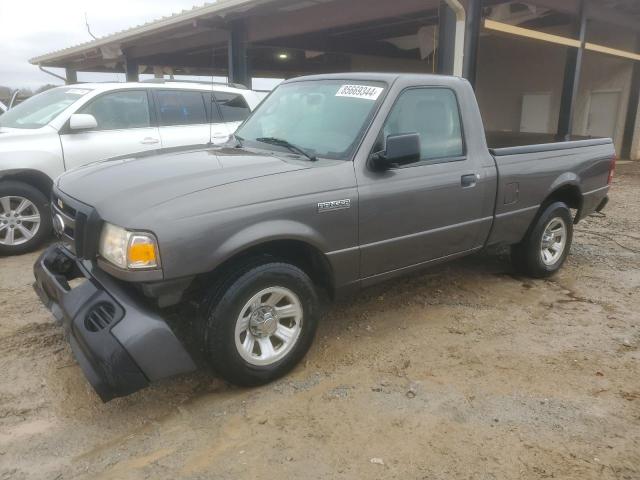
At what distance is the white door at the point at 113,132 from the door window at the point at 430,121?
3440 millimetres

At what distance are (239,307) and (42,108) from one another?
4.66 meters

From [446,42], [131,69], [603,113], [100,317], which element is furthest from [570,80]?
[131,69]

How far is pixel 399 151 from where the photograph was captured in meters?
3.20

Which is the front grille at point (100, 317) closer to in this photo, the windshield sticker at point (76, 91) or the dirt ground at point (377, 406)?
the dirt ground at point (377, 406)

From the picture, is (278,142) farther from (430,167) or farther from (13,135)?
(13,135)

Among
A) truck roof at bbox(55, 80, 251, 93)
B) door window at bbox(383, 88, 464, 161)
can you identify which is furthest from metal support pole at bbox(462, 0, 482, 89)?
door window at bbox(383, 88, 464, 161)

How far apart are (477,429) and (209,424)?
55.6 inches

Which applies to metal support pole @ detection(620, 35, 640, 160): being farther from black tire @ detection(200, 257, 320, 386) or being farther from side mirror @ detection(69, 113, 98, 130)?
black tire @ detection(200, 257, 320, 386)

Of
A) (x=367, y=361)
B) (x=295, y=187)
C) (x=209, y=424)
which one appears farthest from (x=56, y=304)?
(x=367, y=361)

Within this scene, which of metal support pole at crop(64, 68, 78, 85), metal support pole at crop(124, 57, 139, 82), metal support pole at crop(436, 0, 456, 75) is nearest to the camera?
metal support pole at crop(436, 0, 456, 75)

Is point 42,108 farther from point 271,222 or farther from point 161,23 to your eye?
point 161,23

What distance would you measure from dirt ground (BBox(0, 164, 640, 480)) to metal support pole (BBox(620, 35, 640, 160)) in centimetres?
1197

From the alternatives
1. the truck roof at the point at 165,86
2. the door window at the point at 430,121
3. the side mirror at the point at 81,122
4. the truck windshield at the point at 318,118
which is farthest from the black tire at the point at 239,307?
the truck roof at the point at 165,86

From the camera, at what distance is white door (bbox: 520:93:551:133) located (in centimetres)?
1510
